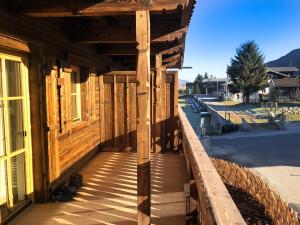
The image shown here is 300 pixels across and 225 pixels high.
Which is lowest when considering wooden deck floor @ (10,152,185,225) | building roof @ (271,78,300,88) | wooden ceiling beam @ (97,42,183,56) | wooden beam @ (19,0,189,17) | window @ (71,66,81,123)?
wooden deck floor @ (10,152,185,225)

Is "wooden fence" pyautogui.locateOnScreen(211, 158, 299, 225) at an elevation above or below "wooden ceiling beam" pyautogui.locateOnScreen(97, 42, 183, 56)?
below

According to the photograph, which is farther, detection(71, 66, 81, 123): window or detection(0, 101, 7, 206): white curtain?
detection(71, 66, 81, 123): window

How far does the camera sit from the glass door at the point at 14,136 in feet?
10.6

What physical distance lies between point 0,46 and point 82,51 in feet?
8.27

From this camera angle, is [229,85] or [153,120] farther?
[229,85]

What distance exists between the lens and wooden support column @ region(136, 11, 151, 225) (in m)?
2.73

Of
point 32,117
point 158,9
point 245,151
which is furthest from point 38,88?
point 245,151

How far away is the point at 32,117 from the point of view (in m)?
3.76

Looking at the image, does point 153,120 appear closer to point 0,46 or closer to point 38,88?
point 38,88

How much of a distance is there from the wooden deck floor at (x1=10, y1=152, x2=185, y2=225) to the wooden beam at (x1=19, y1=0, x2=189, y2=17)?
231cm

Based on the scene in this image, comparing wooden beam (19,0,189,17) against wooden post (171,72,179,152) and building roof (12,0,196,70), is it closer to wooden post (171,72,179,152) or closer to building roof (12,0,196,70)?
building roof (12,0,196,70)

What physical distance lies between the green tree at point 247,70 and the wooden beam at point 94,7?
133ft

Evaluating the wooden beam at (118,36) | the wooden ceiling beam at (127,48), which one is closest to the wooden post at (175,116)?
the wooden ceiling beam at (127,48)

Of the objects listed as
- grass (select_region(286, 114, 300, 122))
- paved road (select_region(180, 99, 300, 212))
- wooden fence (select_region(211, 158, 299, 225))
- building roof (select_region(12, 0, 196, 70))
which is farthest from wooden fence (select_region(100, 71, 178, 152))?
grass (select_region(286, 114, 300, 122))
